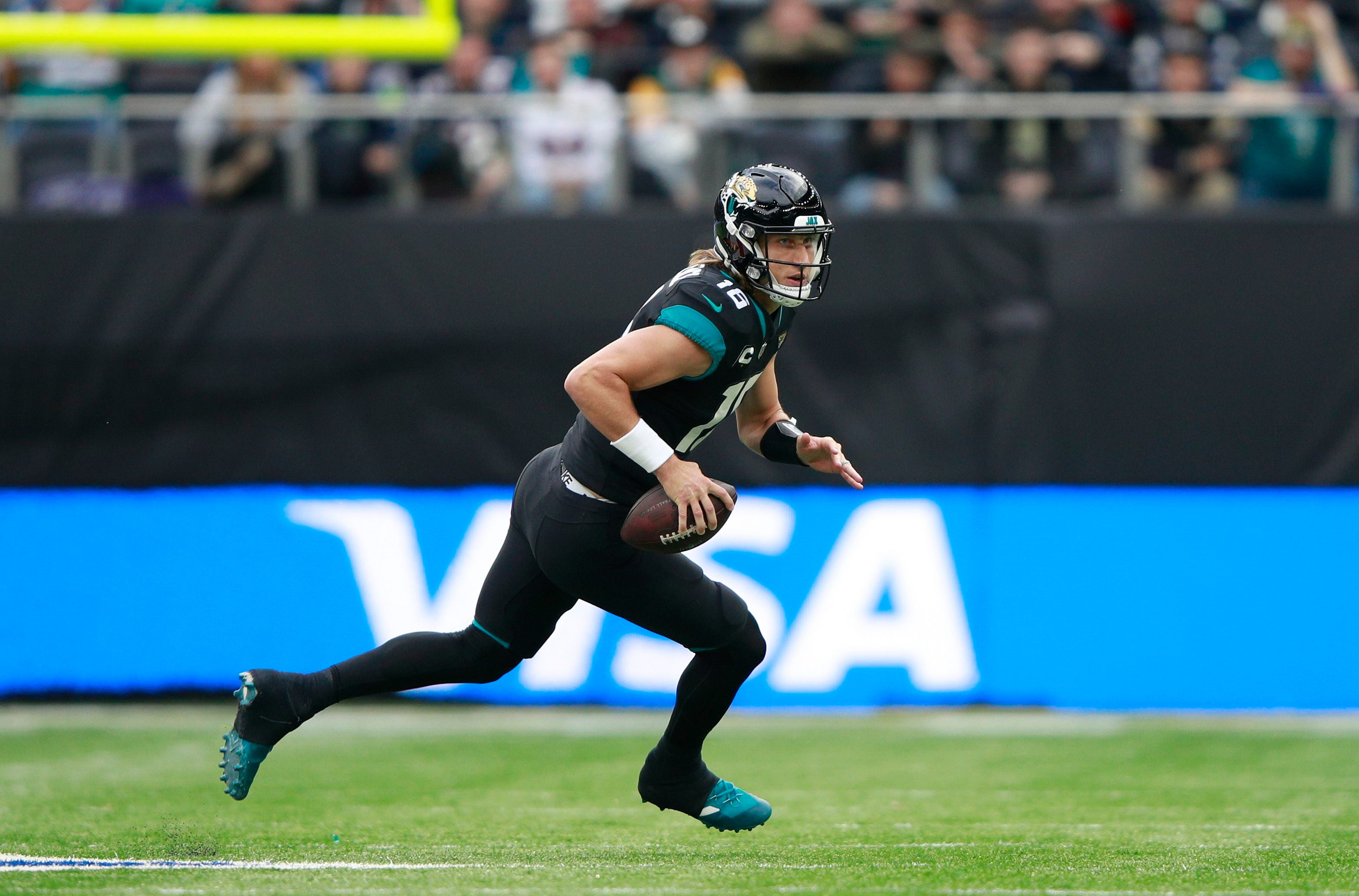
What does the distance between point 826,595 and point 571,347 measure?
1973 mm

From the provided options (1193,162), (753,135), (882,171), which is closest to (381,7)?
(753,135)

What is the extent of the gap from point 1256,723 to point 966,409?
2.26m

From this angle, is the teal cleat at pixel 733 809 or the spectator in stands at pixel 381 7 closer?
the teal cleat at pixel 733 809

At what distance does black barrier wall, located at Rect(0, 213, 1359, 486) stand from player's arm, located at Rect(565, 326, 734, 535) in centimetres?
461

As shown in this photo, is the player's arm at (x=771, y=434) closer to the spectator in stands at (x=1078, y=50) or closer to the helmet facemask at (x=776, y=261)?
the helmet facemask at (x=776, y=261)

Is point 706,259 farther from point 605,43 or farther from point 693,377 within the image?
point 605,43

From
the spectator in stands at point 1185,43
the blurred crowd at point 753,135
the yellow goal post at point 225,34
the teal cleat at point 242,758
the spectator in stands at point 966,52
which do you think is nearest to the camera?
the teal cleat at point 242,758

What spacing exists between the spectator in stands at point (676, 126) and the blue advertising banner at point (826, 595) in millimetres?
1800

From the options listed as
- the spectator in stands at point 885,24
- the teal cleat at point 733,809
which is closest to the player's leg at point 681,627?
the teal cleat at point 733,809

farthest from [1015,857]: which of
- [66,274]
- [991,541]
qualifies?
[66,274]

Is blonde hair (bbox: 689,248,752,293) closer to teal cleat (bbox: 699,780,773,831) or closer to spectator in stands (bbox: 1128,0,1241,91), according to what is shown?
teal cleat (bbox: 699,780,773,831)

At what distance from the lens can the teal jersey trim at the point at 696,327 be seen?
4719mm

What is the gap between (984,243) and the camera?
30.7 feet

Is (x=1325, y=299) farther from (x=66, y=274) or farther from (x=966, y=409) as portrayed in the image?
(x=66, y=274)
